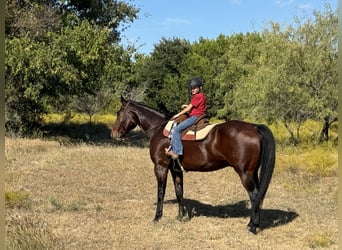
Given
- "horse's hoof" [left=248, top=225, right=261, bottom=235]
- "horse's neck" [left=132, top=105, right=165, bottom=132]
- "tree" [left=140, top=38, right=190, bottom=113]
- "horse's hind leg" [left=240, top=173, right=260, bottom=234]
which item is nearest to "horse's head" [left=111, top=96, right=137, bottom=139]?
"horse's neck" [left=132, top=105, right=165, bottom=132]

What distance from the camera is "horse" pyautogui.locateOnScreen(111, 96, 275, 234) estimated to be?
24.1 feet

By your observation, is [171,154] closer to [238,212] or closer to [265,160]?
[265,160]

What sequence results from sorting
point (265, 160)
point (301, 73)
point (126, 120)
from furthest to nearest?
1. point (301, 73)
2. point (126, 120)
3. point (265, 160)

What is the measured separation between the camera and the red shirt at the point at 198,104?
25.4ft

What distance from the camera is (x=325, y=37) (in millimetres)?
23344

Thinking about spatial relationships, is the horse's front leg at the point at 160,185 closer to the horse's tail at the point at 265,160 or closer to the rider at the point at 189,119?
the rider at the point at 189,119

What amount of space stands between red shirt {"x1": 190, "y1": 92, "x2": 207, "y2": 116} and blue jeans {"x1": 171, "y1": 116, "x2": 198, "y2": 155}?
5.6 inches

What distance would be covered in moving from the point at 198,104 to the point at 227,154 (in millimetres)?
993

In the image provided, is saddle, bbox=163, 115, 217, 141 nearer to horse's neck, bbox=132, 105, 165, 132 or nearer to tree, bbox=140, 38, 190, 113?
horse's neck, bbox=132, 105, 165, 132

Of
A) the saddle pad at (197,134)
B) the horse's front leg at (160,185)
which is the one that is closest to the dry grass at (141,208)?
the horse's front leg at (160,185)

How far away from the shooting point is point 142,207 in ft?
30.1

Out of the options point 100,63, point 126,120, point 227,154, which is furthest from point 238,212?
point 100,63

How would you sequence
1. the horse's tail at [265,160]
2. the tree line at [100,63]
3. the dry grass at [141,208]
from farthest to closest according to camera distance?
the tree line at [100,63] → the horse's tail at [265,160] → the dry grass at [141,208]

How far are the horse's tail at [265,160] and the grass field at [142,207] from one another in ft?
2.55
